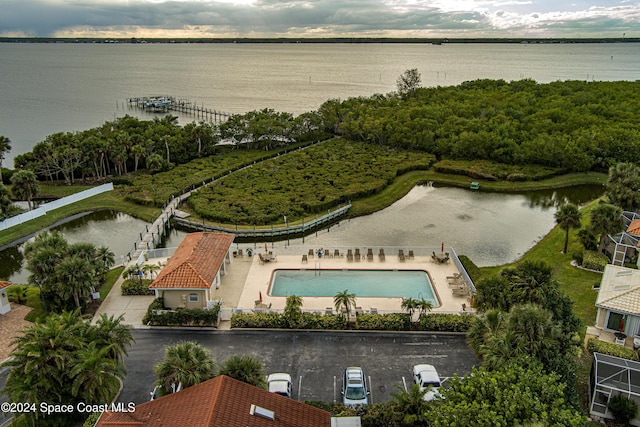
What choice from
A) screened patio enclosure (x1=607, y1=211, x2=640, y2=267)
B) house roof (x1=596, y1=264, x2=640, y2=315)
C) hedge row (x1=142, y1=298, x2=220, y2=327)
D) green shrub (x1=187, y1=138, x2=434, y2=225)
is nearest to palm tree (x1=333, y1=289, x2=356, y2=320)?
hedge row (x1=142, y1=298, x2=220, y2=327)

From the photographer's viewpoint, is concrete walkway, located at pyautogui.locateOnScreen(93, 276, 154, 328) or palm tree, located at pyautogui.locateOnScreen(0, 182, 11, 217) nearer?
concrete walkway, located at pyautogui.locateOnScreen(93, 276, 154, 328)

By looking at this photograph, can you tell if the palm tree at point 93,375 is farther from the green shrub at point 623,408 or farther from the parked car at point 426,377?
the green shrub at point 623,408

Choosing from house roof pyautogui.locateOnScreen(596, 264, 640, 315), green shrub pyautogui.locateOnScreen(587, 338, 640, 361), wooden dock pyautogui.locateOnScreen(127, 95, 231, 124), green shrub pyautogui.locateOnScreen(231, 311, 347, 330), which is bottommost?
green shrub pyautogui.locateOnScreen(231, 311, 347, 330)

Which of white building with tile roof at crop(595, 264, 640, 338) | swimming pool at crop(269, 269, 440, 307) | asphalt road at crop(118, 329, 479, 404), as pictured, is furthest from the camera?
swimming pool at crop(269, 269, 440, 307)

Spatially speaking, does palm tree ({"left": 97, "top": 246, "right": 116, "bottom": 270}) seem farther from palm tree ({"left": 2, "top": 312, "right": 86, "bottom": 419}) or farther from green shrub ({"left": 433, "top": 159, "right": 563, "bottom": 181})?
green shrub ({"left": 433, "top": 159, "right": 563, "bottom": 181})

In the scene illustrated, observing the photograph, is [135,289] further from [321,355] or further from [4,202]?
[4,202]

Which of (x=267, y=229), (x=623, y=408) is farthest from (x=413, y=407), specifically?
(x=267, y=229)

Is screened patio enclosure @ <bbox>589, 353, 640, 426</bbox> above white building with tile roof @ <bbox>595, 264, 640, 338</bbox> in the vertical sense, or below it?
below
